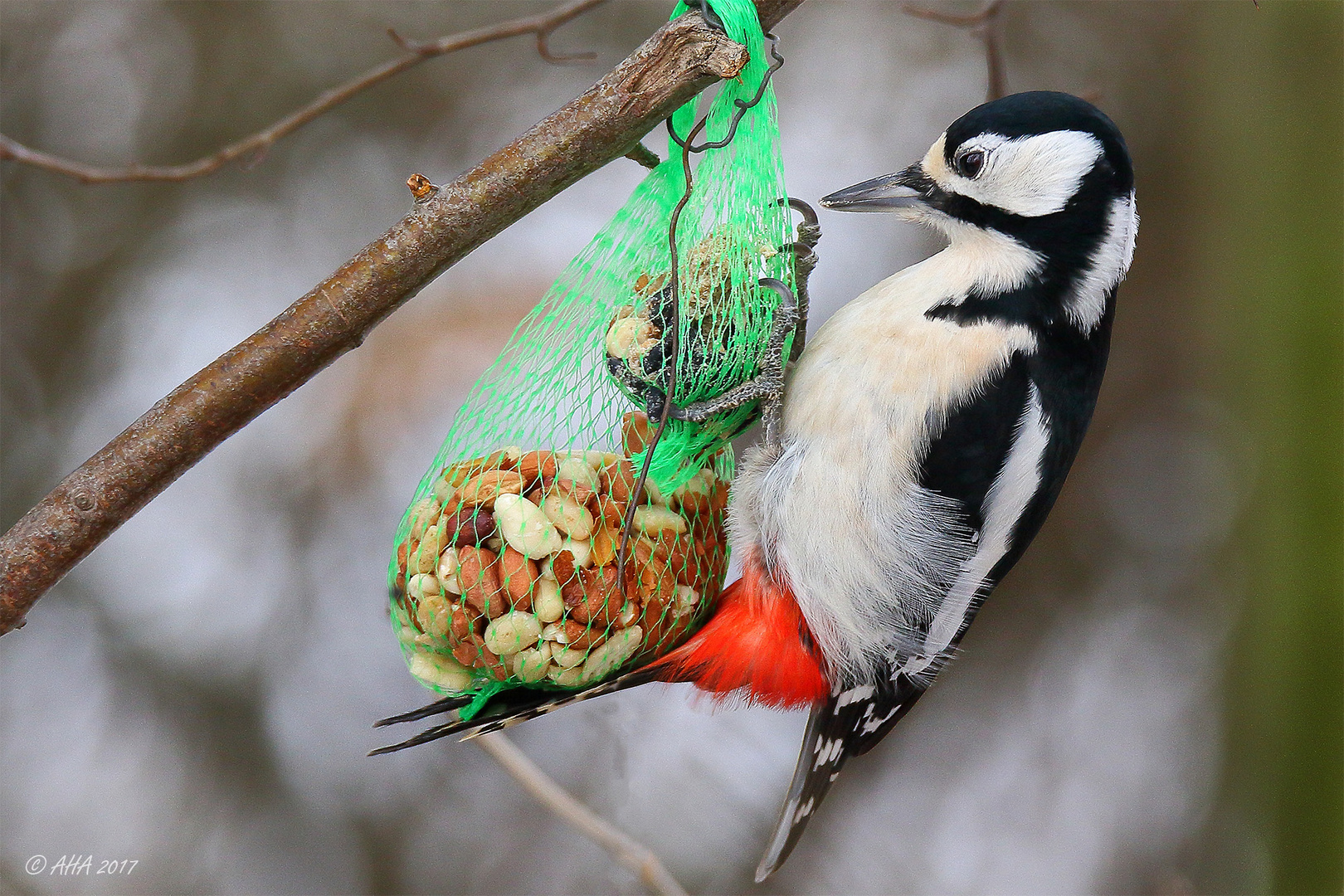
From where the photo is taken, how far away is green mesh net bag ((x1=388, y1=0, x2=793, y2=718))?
1.17 metres

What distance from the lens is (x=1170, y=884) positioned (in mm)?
1900

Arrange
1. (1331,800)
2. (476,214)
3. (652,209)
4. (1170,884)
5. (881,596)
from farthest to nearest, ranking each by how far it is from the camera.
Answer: (1331,800), (1170,884), (881,596), (652,209), (476,214)

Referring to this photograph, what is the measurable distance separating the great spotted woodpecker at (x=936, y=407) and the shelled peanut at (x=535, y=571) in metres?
0.13

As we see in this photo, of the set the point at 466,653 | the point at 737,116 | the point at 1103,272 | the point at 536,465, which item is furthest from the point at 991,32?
the point at 466,653

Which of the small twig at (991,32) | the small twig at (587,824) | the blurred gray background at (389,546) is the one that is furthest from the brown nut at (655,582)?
the blurred gray background at (389,546)

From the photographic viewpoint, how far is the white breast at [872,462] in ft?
4.48

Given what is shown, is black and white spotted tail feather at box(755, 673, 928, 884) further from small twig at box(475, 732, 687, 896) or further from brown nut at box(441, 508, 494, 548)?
brown nut at box(441, 508, 494, 548)

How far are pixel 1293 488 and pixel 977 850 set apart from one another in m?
1.19

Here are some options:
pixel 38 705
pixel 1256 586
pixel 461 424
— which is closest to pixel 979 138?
pixel 461 424

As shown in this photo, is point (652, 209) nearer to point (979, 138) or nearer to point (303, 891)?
point (979, 138)

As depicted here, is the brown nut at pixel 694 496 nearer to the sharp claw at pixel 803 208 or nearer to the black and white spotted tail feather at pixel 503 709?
the black and white spotted tail feather at pixel 503 709

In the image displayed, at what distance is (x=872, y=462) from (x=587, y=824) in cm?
68

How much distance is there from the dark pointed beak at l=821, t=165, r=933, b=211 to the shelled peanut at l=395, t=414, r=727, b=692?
1.72ft

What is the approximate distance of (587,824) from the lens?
1.46m
